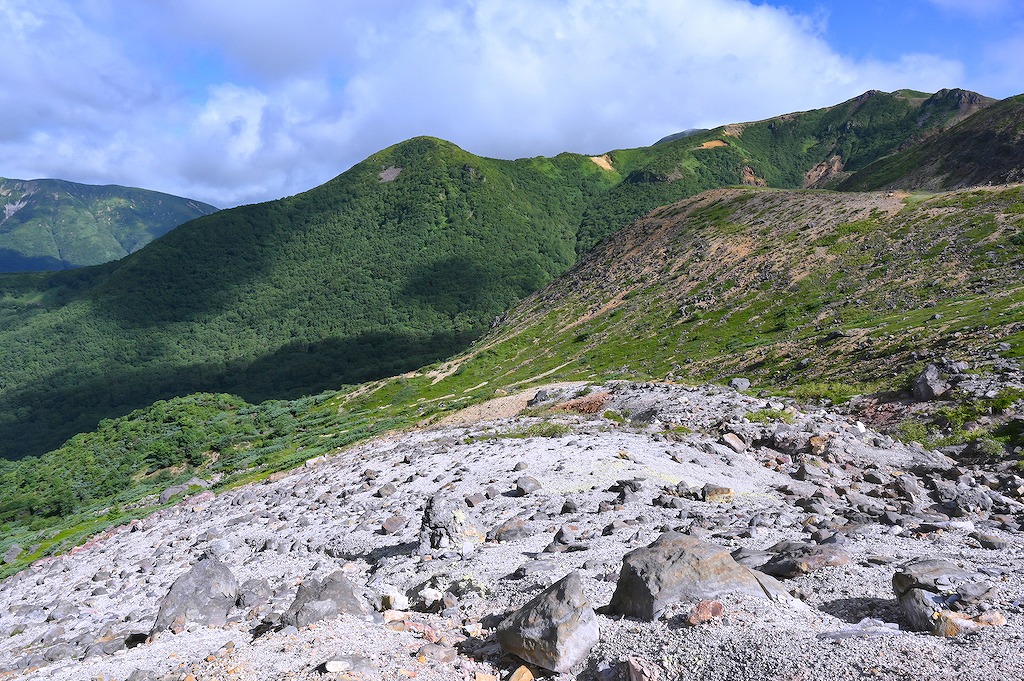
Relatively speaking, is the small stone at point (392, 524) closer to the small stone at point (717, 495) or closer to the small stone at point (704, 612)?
the small stone at point (717, 495)

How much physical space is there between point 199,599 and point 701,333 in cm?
4298

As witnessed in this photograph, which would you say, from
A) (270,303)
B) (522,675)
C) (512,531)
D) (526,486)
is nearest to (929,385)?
(526,486)

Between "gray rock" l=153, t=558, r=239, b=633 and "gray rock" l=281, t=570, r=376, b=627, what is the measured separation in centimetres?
184

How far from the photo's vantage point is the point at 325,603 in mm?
8047

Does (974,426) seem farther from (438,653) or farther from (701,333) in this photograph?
(701,333)

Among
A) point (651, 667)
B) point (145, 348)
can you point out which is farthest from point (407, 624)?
point (145, 348)

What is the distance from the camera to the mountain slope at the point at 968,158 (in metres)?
78.9

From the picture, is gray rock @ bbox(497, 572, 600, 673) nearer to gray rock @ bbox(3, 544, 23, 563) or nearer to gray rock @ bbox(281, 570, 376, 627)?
gray rock @ bbox(281, 570, 376, 627)

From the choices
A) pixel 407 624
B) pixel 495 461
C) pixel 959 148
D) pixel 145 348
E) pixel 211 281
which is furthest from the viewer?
pixel 211 281

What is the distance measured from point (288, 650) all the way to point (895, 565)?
25.5ft

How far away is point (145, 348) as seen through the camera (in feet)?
496

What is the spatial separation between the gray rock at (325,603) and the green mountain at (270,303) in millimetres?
111170

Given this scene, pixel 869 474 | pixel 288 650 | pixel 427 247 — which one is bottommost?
pixel 869 474

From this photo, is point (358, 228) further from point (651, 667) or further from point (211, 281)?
point (651, 667)
